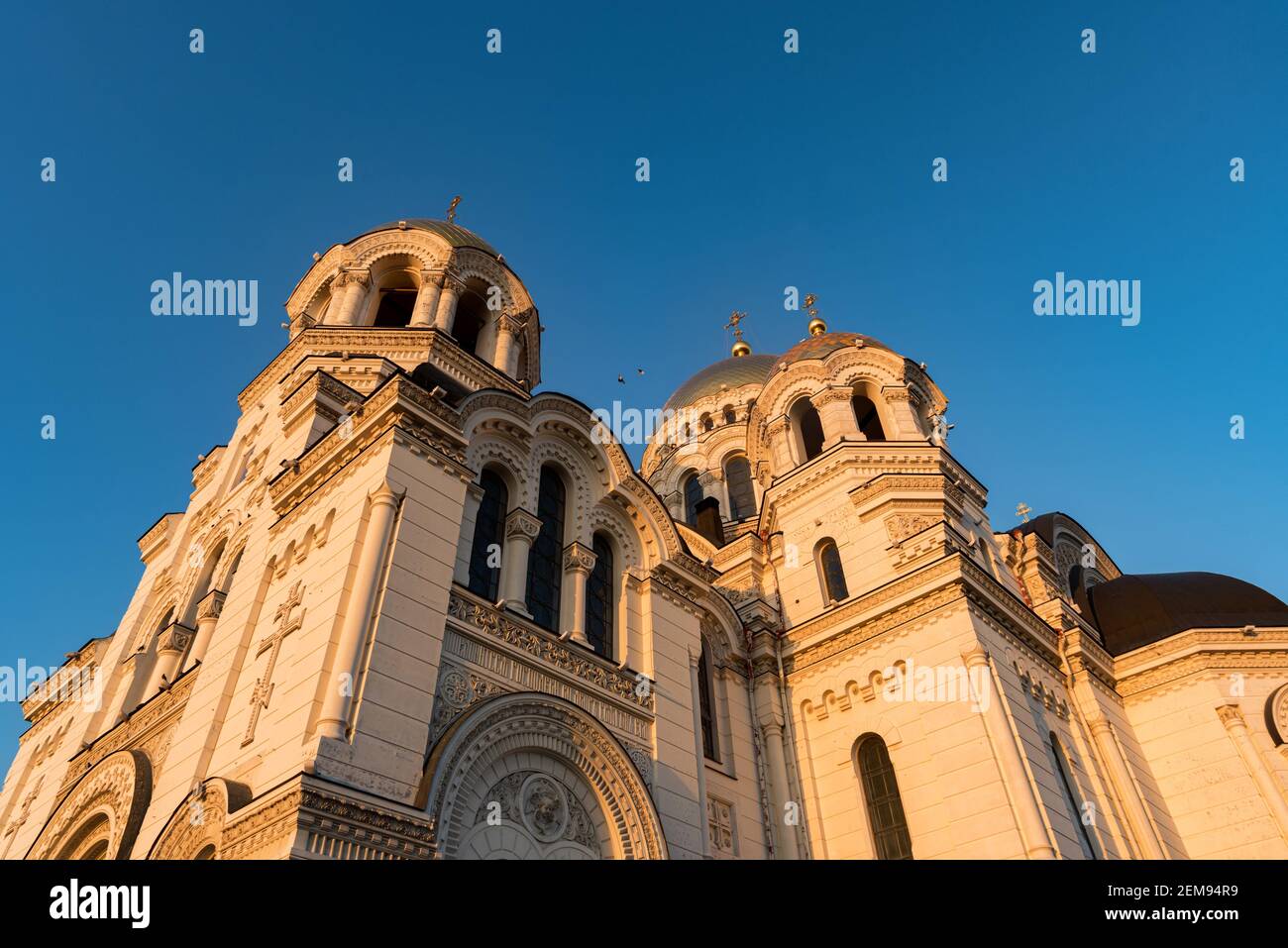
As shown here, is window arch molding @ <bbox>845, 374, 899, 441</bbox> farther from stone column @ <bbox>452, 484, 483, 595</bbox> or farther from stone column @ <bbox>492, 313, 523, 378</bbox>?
stone column @ <bbox>452, 484, 483, 595</bbox>

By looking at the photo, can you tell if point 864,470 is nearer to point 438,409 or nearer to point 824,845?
point 824,845

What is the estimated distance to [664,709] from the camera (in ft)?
55.3

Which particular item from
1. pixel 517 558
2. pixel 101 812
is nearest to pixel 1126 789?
pixel 517 558

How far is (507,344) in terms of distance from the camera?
78.0 ft

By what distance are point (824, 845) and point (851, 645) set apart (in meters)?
4.47

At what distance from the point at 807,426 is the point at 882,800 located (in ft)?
42.4

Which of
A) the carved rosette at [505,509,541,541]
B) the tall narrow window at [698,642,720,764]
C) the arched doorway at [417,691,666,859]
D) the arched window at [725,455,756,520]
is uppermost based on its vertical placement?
the arched window at [725,455,756,520]

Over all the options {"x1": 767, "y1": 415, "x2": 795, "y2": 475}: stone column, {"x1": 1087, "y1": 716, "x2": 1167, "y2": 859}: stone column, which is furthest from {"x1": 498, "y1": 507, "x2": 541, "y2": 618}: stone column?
{"x1": 1087, "y1": 716, "x2": 1167, "y2": 859}: stone column

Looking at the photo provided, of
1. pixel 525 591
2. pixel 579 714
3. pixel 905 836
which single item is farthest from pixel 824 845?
pixel 525 591

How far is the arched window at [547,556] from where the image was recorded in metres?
16.4

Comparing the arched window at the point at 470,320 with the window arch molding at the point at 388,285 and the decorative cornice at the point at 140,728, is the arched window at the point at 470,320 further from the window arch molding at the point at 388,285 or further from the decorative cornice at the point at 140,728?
the decorative cornice at the point at 140,728

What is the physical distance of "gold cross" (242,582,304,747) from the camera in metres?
12.7

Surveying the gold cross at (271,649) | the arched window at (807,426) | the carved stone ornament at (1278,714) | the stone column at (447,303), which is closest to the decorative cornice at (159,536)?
the stone column at (447,303)

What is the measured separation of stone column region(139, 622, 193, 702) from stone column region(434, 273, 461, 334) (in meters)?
9.16
